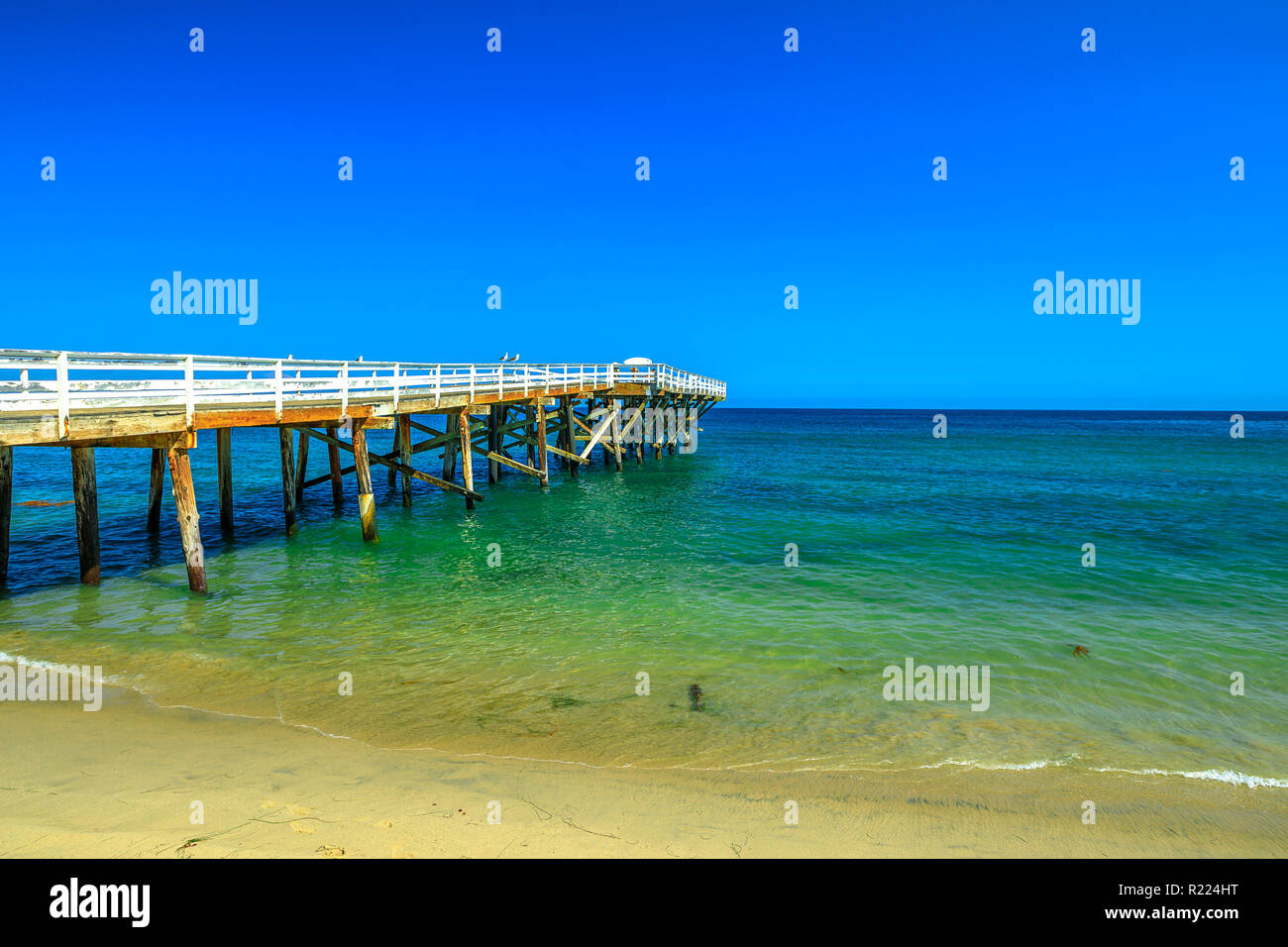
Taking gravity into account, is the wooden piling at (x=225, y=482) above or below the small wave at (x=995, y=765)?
above

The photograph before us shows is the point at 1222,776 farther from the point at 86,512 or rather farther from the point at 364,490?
the point at 364,490

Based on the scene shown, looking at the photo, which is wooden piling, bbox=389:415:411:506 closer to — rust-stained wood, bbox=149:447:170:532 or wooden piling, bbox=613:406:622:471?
rust-stained wood, bbox=149:447:170:532

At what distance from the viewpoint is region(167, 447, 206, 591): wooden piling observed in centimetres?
1169

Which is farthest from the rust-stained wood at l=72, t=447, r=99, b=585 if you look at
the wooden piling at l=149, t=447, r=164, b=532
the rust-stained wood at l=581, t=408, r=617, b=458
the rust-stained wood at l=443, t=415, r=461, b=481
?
the rust-stained wood at l=581, t=408, r=617, b=458

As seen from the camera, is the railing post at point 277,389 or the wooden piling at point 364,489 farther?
the wooden piling at point 364,489

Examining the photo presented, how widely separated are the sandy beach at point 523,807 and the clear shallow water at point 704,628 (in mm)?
499

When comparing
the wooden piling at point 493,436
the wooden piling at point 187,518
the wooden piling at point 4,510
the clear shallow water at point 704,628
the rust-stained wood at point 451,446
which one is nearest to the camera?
the clear shallow water at point 704,628

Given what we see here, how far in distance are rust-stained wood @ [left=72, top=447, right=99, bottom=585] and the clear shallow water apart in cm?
40

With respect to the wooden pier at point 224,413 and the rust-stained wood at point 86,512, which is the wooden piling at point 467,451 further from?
the rust-stained wood at point 86,512

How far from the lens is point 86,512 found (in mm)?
11742

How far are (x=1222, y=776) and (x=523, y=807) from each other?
5876 millimetres

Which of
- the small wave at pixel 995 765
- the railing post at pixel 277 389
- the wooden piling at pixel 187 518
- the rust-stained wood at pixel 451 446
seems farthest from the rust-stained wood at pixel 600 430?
the small wave at pixel 995 765

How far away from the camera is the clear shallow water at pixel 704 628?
6992 millimetres
